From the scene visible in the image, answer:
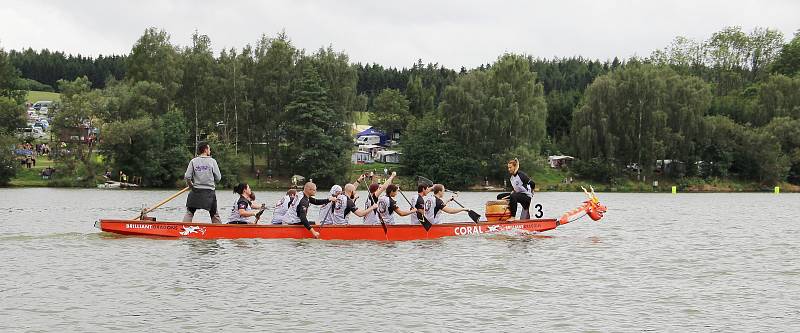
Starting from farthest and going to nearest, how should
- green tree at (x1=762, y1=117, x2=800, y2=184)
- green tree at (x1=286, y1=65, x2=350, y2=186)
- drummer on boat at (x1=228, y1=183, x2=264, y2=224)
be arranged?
green tree at (x1=762, y1=117, x2=800, y2=184) < green tree at (x1=286, y1=65, x2=350, y2=186) < drummer on boat at (x1=228, y1=183, x2=264, y2=224)

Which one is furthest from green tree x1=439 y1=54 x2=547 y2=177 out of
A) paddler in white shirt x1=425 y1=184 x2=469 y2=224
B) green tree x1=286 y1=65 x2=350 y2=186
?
paddler in white shirt x1=425 y1=184 x2=469 y2=224

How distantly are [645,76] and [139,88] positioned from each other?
4421 cm

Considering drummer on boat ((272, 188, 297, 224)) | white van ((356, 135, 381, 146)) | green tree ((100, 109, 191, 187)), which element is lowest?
drummer on boat ((272, 188, 297, 224))

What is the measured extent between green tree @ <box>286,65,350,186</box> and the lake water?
49949 millimetres

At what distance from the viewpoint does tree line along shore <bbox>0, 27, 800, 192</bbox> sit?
75.3 metres

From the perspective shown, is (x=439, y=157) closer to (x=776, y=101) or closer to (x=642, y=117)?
(x=642, y=117)

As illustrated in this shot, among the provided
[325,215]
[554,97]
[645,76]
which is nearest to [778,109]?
[645,76]

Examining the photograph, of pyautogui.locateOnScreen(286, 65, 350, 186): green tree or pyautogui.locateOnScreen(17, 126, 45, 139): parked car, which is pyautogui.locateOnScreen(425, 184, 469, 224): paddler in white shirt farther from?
pyautogui.locateOnScreen(17, 126, 45, 139): parked car

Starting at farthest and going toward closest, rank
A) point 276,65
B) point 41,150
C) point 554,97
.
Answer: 1. point 554,97
2. point 41,150
3. point 276,65

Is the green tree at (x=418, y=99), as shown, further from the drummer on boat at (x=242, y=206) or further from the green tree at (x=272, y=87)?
the drummer on boat at (x=242, y=206)

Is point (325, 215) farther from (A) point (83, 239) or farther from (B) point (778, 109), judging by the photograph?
(B) point (778, 109)

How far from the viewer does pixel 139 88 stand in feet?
248

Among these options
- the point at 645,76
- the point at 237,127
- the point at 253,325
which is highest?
the point at 645,76

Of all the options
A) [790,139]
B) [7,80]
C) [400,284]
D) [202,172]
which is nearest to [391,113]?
[7,80]
